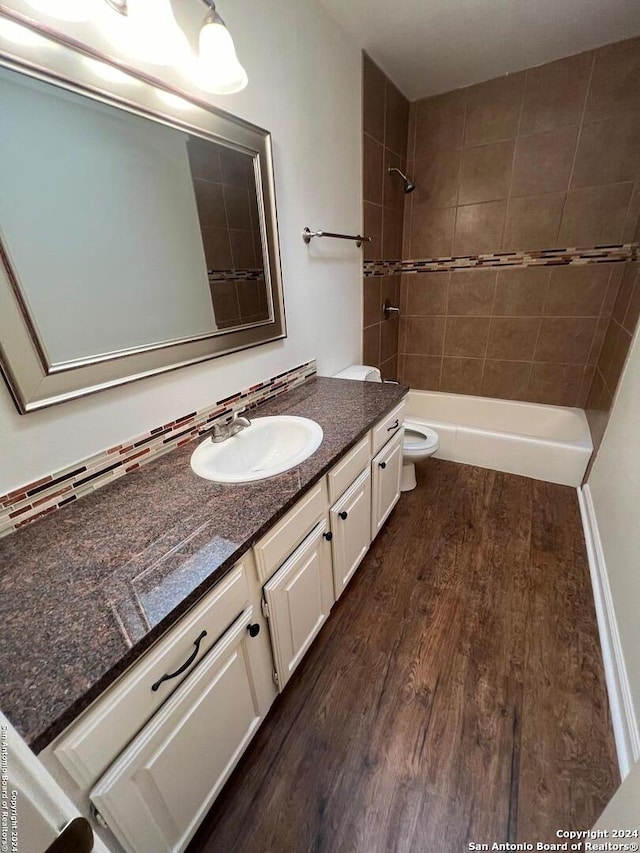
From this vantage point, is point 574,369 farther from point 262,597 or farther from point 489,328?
point 262,597

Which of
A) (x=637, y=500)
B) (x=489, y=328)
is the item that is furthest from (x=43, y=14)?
(x=489, y=328)

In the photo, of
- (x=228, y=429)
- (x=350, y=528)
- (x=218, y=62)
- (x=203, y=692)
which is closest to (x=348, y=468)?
(x=350, y=528)

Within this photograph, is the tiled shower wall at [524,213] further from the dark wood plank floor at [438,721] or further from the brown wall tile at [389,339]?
the dark wood plank floor at [438,721]

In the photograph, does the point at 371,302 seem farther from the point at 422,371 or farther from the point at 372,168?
the point at 422,371

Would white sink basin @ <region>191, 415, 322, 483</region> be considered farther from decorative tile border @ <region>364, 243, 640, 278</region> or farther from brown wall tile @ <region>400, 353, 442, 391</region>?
brown wall tile @ <region>400, 353, 442, 391</region>

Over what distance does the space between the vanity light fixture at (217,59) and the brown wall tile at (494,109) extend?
6.84 ft

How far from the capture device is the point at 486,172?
7.89ft

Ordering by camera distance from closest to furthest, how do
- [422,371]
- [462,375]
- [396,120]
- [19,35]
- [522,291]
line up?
[19,35], [396,120], [522,291], [462,375], [422,371]

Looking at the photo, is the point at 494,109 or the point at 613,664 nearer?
the point at 613,664

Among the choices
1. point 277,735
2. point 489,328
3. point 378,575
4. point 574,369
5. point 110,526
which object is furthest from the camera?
→ point 489,328

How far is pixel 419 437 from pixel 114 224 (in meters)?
2.02

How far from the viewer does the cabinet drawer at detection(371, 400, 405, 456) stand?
1516 mm

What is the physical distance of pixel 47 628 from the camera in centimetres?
63

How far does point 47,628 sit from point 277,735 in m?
0.90
